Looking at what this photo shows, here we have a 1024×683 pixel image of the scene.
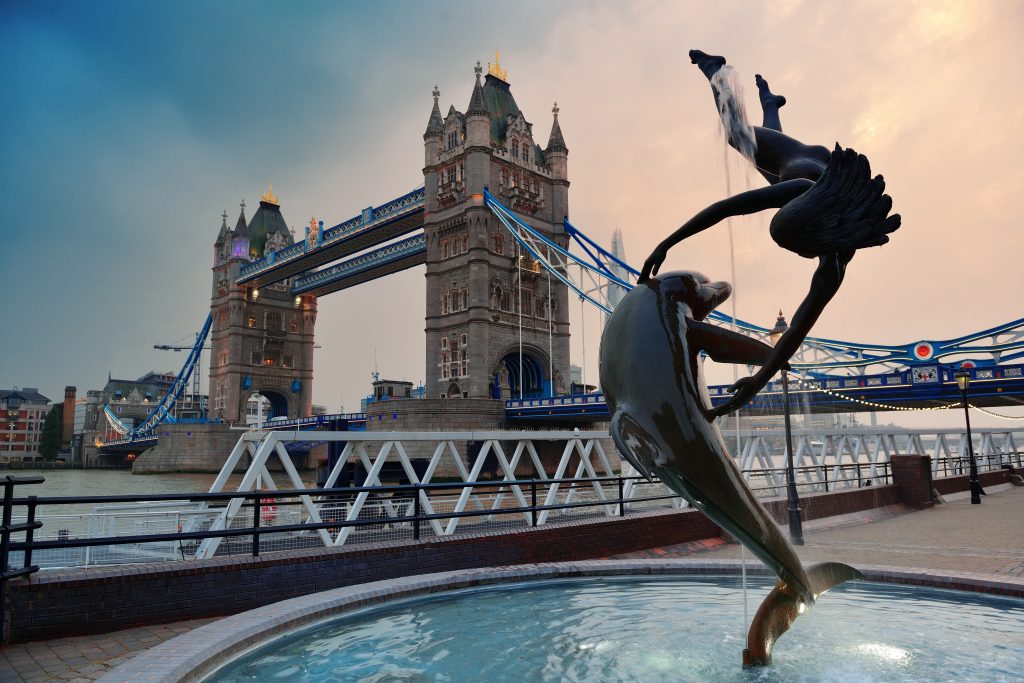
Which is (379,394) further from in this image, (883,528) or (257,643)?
(257,643)

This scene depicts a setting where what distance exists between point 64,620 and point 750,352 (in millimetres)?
5868

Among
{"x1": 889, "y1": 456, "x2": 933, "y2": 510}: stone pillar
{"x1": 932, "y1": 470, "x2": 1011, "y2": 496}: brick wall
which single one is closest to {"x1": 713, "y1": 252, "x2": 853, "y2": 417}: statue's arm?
{"x1": 889, "y1": 456, "x2": 933, "y2": 510}: stone pillar

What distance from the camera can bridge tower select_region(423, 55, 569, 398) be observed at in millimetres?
56625

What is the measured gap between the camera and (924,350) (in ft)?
126

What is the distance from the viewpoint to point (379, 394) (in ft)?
211

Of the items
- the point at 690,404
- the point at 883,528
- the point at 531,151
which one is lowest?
the point at 883,528

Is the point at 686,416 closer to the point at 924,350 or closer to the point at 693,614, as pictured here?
the point at 693,614

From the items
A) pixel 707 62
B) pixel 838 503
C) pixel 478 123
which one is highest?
pixel 478 123

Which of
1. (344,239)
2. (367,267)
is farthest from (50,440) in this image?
(344,239)

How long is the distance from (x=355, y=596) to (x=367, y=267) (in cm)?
6673

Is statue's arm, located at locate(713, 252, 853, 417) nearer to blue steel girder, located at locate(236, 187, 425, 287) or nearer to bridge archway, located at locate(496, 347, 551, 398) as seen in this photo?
bridge archway, located at locate(496, 347, 551, 398)

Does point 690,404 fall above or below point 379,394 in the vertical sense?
below

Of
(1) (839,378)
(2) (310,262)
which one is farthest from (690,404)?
(2) (310,262)

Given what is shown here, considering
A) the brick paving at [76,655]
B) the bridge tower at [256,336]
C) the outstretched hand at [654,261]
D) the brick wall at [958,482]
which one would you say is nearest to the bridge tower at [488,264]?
the bridge tower at [256,336]
